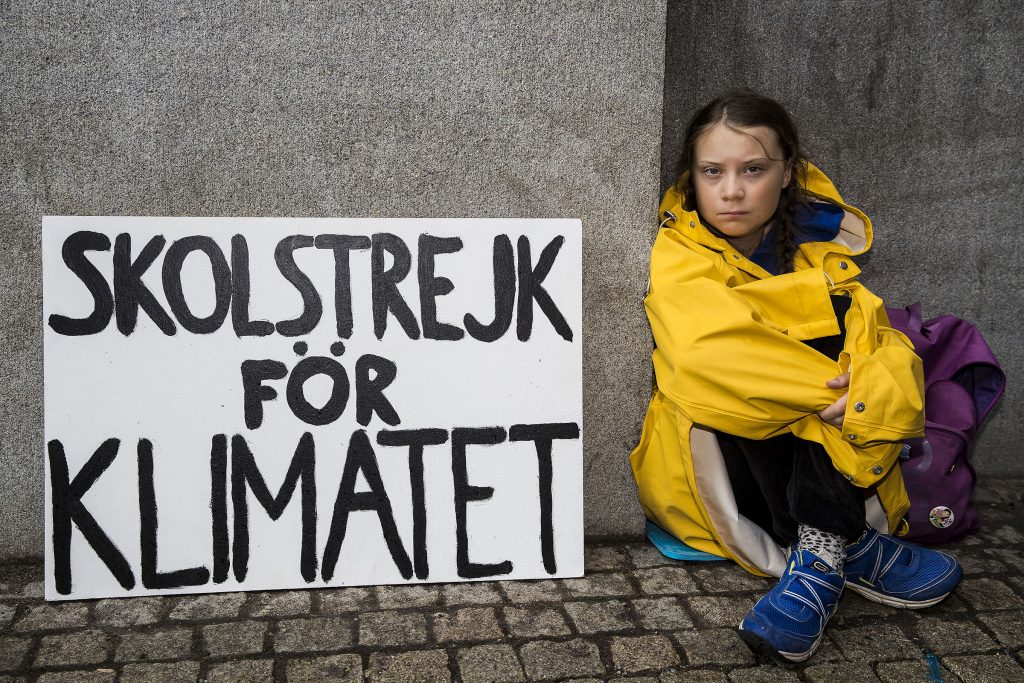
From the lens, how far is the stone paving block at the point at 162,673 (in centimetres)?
218

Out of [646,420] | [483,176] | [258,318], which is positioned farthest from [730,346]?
[258,318]

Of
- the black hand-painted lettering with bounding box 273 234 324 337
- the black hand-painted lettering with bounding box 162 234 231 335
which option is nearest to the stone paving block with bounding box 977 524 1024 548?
the black hand-painted lettering with bounding box 273 234 324 337

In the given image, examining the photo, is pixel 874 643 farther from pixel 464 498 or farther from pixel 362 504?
pixel 362 504

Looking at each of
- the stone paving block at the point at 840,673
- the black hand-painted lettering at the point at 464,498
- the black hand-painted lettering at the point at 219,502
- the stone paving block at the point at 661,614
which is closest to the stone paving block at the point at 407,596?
the black hand-painted lettering at the point at 464,498

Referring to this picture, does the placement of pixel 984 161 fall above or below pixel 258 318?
above

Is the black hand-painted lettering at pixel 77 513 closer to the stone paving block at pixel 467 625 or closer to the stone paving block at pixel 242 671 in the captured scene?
the stone paving block at pixel 242 671

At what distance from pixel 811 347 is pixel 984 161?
1.81m

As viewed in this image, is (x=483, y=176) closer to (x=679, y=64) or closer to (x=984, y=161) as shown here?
(x=679, y=64)

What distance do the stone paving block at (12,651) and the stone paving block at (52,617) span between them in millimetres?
54

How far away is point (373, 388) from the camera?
8.84ft

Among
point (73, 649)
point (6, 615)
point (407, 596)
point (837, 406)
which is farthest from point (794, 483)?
point (6, 615)

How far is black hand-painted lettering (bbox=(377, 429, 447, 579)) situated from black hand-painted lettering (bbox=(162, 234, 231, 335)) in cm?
62

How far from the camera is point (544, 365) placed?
109 inches

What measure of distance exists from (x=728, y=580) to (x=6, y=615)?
85.3 inches
